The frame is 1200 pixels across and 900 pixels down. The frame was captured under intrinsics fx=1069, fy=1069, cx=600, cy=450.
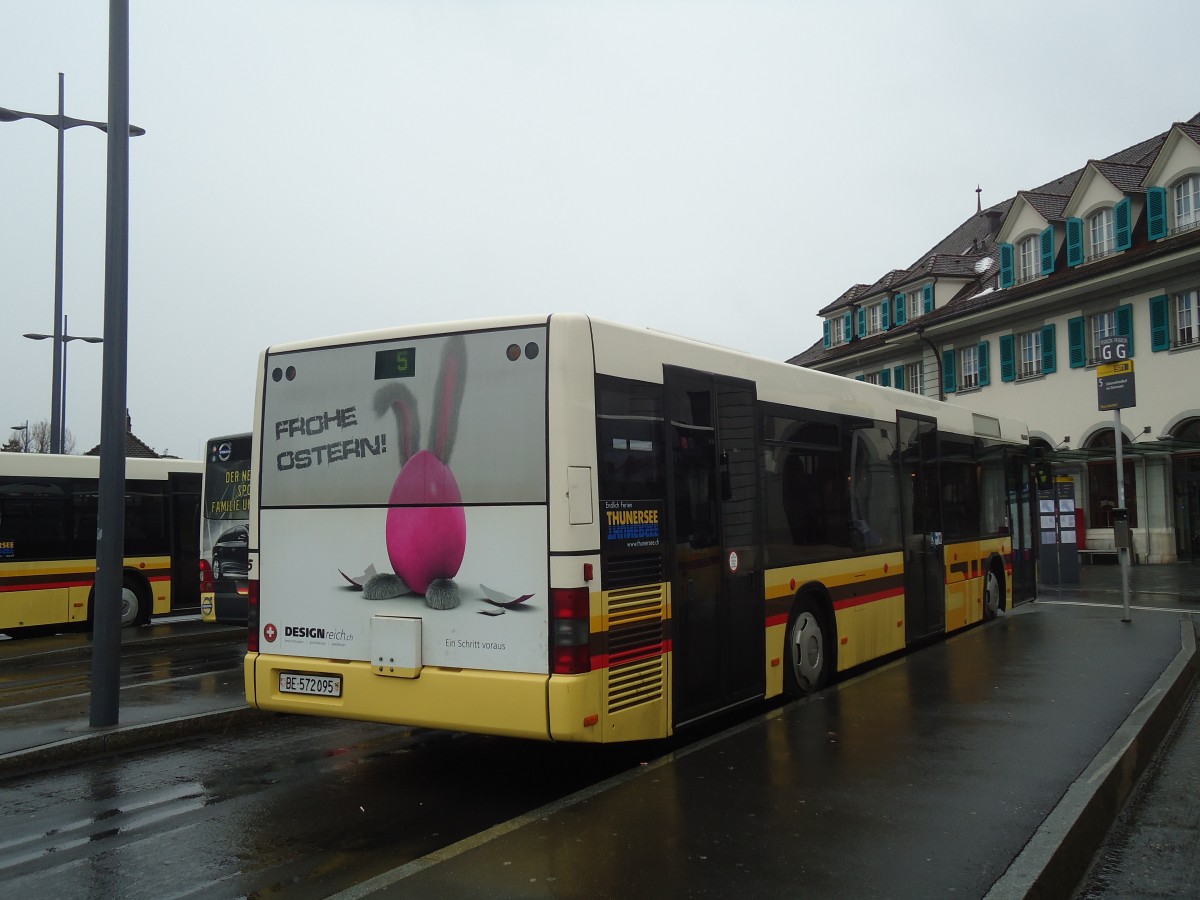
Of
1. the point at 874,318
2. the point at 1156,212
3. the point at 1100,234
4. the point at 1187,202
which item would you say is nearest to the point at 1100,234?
the point at 1100,234

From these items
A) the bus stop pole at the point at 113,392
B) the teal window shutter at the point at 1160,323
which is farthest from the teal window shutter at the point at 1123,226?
the bus stop pole at the point at 113,392

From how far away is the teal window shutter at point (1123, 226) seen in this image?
3097 cm

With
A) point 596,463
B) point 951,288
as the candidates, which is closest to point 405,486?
point 596,463

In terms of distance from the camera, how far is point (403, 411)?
6.77 m

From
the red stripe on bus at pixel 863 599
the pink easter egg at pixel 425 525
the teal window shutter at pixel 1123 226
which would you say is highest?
the teal window shutter at pixel 1123 226

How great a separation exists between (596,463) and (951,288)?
1471 inches

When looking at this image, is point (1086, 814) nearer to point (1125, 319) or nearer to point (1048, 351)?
point (1125, 319)

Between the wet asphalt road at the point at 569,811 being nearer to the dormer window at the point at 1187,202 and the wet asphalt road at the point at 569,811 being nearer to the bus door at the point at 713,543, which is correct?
the bus door at the point at 713,543

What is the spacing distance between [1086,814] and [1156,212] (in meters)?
29.3

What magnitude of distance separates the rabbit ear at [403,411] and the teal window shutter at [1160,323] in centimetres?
2830

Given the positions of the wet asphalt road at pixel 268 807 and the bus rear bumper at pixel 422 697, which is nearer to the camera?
the wet asphalt road at pixel 268 807

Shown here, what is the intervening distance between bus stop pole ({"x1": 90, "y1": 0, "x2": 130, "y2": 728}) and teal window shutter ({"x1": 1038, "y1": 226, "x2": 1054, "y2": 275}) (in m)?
31.5

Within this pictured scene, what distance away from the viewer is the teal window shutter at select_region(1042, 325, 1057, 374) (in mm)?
33688

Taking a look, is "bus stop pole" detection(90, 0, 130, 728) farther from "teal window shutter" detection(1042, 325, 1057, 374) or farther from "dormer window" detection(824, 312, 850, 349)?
"dormer window" detection(824, 312, 850, 349)
